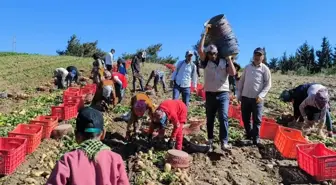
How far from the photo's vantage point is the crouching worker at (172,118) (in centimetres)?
626

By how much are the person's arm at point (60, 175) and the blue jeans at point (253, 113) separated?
15.7 feet

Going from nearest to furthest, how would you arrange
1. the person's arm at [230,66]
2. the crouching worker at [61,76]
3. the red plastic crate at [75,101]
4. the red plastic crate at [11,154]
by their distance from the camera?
1. the red plastic crate at [11,154]
2. the person's arm at [230,66]
3. the red plastic crate at [75,101]
4. the crouching worker at [61,76]

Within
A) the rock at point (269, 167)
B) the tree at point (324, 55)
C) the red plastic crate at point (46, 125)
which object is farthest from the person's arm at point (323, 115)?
the tree at point (324, 55)

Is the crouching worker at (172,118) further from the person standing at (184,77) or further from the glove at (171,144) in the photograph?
the person standing at (184,77)

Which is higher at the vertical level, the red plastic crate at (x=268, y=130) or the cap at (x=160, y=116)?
the cap at (x=160, y=116)

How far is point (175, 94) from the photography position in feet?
26.9

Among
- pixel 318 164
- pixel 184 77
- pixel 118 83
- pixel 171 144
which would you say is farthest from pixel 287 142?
pixel 118 83

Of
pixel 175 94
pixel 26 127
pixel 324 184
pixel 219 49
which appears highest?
pixel 219 49

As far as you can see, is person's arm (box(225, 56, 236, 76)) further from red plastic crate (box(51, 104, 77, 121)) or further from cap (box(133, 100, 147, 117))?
red plastic crate (box(51, 104, 77, 121))

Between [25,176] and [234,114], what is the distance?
5.40 m

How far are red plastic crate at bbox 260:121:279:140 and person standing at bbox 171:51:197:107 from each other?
1629 millimetres

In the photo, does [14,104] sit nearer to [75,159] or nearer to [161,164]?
[161,164]

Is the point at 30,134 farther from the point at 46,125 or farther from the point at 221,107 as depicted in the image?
the point at 221,107

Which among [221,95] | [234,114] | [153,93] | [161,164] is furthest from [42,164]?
[153,93]
